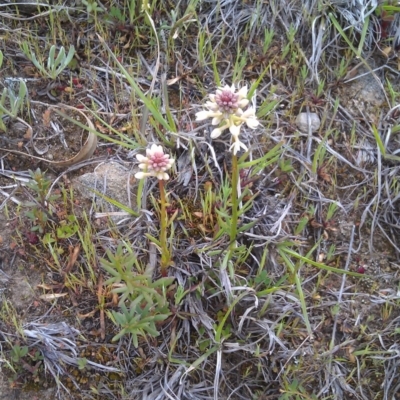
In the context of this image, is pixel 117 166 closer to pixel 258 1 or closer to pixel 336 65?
pixel 258 1

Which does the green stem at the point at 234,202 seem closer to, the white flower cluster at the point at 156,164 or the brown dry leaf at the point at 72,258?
the white flower cluster at the point at 156,164

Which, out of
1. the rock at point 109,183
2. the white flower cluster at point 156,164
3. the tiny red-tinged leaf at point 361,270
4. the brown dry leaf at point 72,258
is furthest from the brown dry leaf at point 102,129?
the tiny red-tinged leaf at point 361,270

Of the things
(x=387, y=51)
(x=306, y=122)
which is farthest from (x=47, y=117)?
(x=387, y=51)

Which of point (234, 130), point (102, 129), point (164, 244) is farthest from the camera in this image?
point (102, 129)

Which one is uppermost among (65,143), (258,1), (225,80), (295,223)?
(258,1)

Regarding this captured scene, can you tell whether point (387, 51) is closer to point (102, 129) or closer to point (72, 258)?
point (102, 129)

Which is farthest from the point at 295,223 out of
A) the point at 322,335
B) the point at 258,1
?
the point at 258,1

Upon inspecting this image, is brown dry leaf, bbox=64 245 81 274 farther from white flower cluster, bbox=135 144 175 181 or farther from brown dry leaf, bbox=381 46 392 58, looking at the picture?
brown dry leaf, bbox=381 46 392 58
